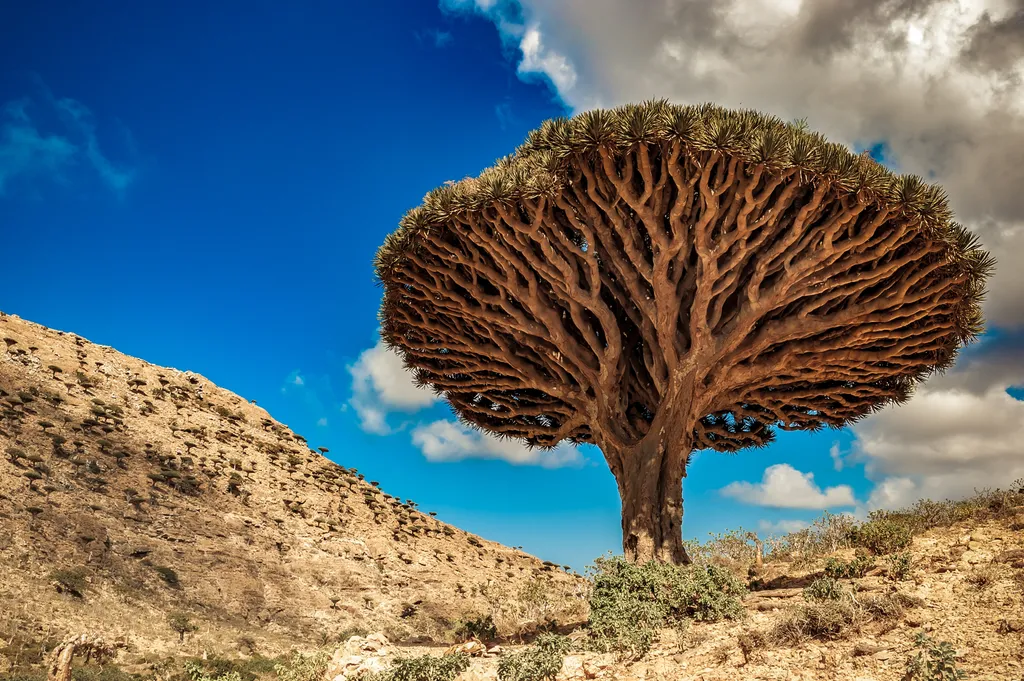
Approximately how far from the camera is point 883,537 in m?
10.7

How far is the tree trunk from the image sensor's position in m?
11.5

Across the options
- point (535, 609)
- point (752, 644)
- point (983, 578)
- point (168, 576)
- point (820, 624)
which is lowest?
point (752, 644)

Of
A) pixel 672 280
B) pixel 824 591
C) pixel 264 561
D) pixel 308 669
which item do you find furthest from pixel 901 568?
pixel 264 561

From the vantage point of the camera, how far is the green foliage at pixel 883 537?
414 inches

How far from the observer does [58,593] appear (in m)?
15.7

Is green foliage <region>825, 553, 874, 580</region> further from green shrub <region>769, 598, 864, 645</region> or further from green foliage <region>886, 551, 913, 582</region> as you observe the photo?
green shrub <region>769, 598, 864, 645</region>

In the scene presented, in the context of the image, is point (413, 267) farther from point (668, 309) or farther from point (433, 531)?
point (433, 531)

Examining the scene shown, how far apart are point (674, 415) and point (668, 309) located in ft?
6.13

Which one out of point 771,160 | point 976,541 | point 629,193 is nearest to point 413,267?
point 629,193

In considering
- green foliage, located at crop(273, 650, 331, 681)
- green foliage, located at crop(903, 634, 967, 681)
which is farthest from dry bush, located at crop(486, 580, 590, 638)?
green foliage, located at crop(903, 634, 967, 681)

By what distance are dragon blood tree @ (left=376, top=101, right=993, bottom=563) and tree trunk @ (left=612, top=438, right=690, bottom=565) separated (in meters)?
0.03

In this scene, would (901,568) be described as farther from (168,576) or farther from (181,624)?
(168,576)

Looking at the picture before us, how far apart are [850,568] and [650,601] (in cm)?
271

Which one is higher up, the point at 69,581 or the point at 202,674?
the point at 69,581
